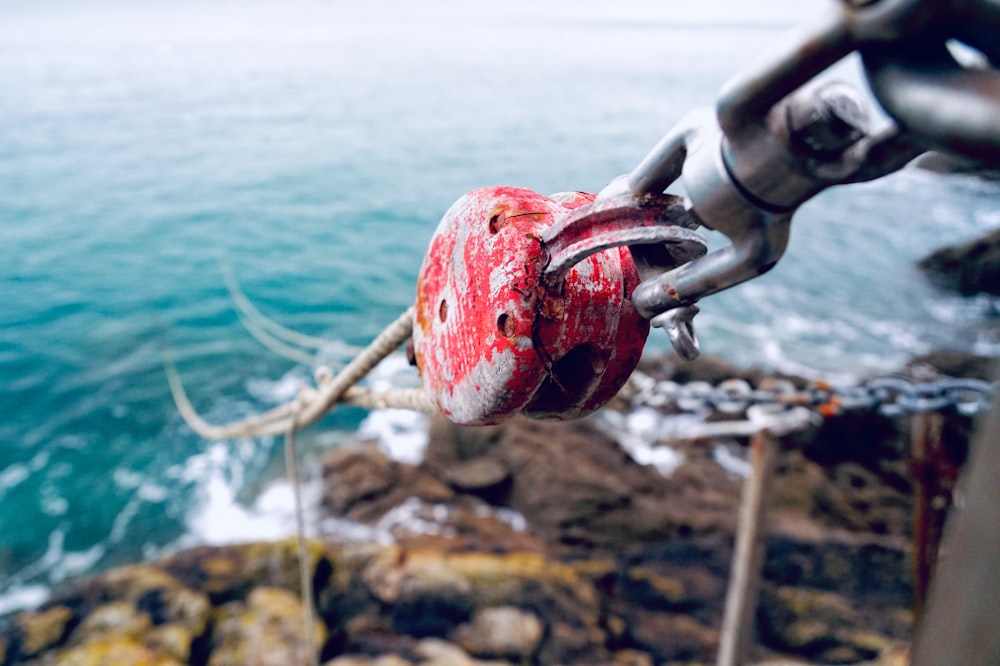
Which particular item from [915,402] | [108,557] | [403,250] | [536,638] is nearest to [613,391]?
[915,402]

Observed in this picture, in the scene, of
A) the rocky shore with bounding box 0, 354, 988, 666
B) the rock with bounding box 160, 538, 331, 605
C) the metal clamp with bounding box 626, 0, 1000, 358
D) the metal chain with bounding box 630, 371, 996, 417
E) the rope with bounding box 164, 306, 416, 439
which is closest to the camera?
the metal clamp with bounding box 626, 0, 1000, 358

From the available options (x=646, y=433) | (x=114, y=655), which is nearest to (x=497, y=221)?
(x=114, y=655)

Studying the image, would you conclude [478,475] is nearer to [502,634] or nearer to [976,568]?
[502,634]

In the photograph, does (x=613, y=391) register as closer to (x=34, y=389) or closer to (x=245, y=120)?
(x=34, y=389)

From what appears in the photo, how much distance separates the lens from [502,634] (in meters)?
4.65

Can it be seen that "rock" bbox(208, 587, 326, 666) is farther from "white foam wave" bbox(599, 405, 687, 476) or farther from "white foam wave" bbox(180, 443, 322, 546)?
"white foam wave" bbox(599, 405, 687, 476)

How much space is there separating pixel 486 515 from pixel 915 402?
4227 millimetres

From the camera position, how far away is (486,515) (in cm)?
659

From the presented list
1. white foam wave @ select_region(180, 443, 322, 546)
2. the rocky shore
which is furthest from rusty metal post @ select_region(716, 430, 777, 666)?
white foam wave @ select_region(180, 443, 322, 546)

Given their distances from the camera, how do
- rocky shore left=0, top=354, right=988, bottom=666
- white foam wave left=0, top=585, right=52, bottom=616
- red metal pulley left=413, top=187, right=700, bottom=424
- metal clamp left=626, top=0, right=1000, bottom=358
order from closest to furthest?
metal clamp left=626, top=0, right=1000, bottom=358
red metal pulley left=413, top=187, right=700, bottom=424
rocky shore left=0, top=354, right=988, bottom=666
white foam wave left=0, top=585, right=52, bottom=616

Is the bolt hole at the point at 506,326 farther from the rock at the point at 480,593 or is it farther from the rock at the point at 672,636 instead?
the rock at the point at 672,636

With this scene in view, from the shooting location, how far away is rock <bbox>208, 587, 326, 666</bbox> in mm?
4477

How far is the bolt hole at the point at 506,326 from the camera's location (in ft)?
2.89

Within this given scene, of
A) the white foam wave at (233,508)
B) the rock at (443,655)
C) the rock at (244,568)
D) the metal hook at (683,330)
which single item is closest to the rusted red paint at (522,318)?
the metal hook at (683,330)
